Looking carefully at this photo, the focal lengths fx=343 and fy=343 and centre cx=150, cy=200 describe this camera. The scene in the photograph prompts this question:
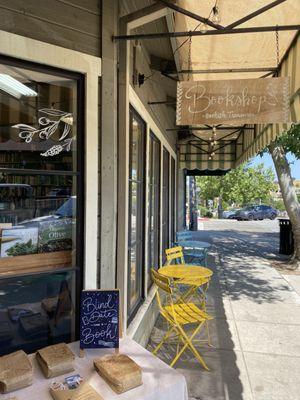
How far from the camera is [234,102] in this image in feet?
9.12

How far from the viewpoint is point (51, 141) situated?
2371 millimetres

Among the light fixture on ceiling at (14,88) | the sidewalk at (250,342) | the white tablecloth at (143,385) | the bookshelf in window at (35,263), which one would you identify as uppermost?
the light fixture on ceiling at (14,88)

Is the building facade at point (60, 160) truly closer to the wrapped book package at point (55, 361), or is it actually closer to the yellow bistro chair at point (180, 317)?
the wrapped book package at point (55, 361)

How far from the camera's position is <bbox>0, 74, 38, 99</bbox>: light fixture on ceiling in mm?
2121

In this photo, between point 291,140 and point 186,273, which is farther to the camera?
point 291,140

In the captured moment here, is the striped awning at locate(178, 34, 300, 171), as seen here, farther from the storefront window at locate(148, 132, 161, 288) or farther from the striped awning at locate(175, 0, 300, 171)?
the storefront window at locate(148, 132, 161, 288)

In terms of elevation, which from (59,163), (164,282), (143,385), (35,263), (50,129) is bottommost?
(143,385)

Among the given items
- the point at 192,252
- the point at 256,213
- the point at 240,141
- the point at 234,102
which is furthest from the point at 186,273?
the point at 256,213

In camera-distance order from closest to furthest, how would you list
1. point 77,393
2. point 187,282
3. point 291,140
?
point 77,393 < point 187,282 < point 291,140

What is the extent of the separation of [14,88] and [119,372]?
1825 mm

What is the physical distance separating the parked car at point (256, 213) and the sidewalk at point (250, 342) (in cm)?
2135

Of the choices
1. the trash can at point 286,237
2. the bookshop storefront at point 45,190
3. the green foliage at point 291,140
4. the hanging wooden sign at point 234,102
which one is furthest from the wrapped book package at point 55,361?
the trash can at point 286,237

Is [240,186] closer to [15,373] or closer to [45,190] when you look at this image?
[45,190]

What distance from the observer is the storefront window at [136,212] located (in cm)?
353
